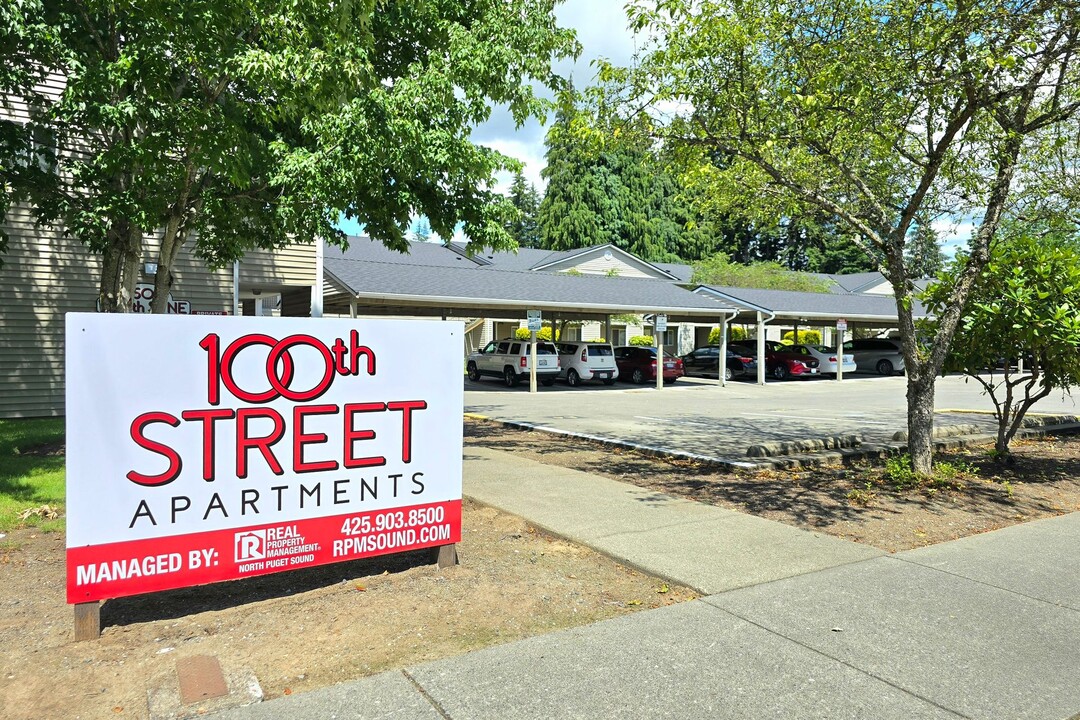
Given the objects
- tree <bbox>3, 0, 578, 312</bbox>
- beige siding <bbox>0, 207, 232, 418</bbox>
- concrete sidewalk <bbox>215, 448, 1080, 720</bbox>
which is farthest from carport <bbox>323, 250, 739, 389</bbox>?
concrete sidewalk <bbox>215, 448, 1080, 720</bbox>

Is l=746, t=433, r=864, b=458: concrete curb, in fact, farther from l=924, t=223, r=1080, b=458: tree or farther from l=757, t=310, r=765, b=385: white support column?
Answer: l=757, t=310, r=765, b=385: white support column

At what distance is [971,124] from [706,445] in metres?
5.56

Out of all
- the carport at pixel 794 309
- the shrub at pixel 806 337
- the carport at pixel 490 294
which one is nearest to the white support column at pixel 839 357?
the carport at pixel 794 309

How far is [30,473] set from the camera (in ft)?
27.6

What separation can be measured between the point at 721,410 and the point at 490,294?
818 cm

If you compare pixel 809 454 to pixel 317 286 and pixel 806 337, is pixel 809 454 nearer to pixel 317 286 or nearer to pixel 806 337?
pixel 317 286

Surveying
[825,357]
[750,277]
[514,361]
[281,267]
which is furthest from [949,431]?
[750,277]

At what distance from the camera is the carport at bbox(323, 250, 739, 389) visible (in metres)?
21.2

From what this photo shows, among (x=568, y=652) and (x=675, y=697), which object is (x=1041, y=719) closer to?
(x=675, y=697)

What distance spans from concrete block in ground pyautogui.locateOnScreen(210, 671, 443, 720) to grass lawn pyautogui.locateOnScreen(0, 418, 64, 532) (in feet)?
13.3

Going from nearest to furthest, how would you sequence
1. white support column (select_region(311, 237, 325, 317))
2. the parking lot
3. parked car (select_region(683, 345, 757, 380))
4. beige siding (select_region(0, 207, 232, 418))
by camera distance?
1. the parking lot
2. beige siding (select_region(0, 207, 232, 418))
3. white support column (select_region(311, 237, 325, 317))
4. parked car (select_region(683, 345, 757, 380))

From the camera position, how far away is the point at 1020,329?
8742mm

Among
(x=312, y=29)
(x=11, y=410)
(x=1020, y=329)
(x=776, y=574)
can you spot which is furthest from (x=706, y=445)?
(x=11, y=410)

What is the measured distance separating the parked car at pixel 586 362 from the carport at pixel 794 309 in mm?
4893
